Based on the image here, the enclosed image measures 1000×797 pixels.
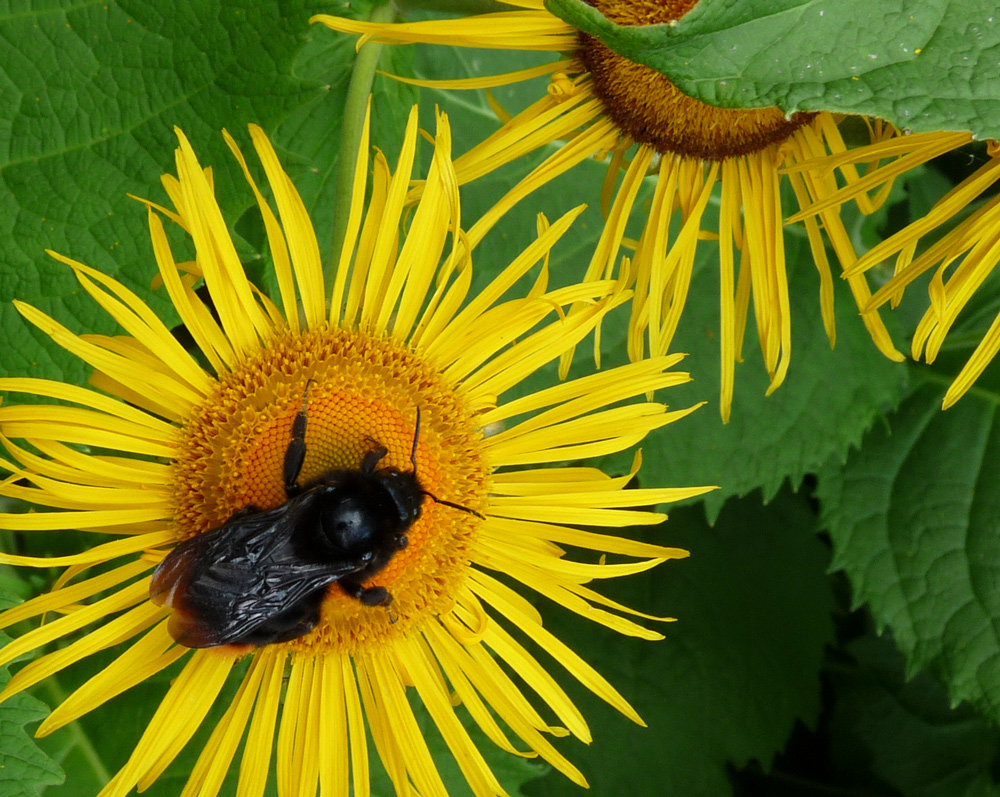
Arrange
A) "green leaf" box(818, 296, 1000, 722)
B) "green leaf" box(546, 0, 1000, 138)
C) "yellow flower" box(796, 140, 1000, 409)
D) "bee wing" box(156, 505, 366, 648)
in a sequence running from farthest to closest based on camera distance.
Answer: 1. "green leaf" box(818, 296, 1000, 722)
2. "yellow flower" box(796, 140, 1000, 409)
3. "bee wing" box(156, 505, 366, 648)
4. "green leaf" box(546, 0, 1000, 138)

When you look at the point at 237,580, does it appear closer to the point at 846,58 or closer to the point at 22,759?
the point at 22,759

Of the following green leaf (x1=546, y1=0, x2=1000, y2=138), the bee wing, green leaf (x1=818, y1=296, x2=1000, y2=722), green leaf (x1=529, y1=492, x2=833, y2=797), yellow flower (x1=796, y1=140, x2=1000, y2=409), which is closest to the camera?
green leaf (x1=546, y1=0, x2=1000, y2=138)

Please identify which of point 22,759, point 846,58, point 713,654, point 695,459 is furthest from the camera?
point 713,654

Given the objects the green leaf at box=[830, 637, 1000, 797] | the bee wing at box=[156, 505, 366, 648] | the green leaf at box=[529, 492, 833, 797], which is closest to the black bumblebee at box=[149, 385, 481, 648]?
the bee wing at box=[156, 505, 366, 648]

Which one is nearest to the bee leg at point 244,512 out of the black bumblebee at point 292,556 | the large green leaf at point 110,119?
the black bumblebee at point 292,556

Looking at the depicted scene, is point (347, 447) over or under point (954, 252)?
over

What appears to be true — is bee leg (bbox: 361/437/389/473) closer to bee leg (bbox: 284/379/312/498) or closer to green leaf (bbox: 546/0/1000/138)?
bee leg (bbox: 284/379/312/498)

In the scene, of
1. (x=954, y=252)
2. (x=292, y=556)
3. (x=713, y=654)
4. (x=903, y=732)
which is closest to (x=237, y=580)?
(x=292, y=556)
